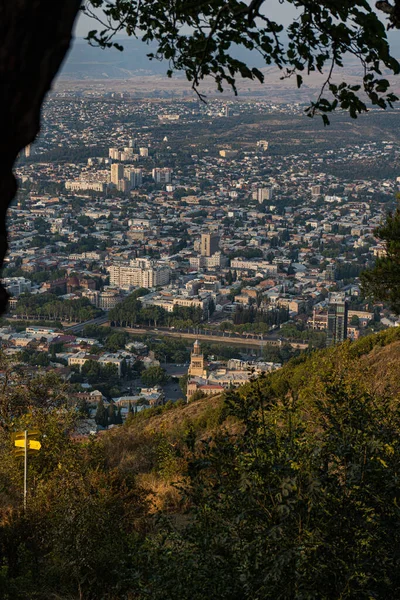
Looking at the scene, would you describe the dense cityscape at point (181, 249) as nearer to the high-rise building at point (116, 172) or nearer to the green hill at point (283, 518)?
the high-rise building at point (116, 172)

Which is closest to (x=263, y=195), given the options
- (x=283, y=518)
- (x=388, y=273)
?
(x=388, y=273)

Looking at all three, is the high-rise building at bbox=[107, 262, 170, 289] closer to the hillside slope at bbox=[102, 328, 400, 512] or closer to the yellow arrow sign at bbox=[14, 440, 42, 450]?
the hillside slope at bbox=[102, 328, 400, 512]

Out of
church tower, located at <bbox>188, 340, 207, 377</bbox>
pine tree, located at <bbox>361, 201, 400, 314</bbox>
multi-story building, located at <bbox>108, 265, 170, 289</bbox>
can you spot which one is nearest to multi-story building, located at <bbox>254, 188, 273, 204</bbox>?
multi-story building, located at <bbox>108, 265, 170, 289</bbox>

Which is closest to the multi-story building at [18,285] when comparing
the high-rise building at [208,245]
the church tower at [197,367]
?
the high-rise building at [208,245]

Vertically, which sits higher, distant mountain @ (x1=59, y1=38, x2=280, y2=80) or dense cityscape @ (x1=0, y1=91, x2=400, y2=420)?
distant mountain @ (x1=59, y1=38, x2=280, y2=80)

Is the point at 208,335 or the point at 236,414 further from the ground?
the point at 236,414

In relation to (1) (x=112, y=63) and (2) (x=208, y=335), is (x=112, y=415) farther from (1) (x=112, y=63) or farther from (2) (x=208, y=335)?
(1) (x=112, y=63)

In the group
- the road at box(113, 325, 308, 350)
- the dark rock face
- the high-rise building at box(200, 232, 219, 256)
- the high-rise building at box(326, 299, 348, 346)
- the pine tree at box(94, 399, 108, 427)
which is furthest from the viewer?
the high-rise building at box(200, 232, 219, 256)
